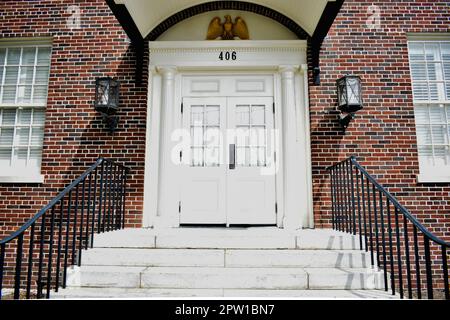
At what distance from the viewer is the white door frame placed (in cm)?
507

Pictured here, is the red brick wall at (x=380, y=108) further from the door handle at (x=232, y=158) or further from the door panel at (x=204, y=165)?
the door panel at (x=204, y=165)

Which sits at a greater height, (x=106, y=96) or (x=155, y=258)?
(x=106, y=96)

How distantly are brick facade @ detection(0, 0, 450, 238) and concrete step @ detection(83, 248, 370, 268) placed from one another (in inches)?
52.5

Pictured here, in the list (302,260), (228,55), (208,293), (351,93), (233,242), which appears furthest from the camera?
(228,55)

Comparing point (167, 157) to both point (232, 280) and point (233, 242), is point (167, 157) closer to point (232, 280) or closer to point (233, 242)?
point (233, 242)

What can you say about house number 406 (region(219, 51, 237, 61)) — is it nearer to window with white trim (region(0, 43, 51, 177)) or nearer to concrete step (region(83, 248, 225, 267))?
window with white trim (region(0, 43, 51, 177))

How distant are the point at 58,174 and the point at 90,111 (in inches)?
39.2

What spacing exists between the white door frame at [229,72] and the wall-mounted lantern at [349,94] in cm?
49

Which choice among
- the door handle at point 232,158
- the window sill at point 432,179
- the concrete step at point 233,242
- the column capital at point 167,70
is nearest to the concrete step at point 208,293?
the concrete step at point 233,242

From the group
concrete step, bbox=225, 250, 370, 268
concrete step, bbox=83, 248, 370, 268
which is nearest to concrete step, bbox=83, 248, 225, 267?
concrete step, bbox=83, 248, 370, 268

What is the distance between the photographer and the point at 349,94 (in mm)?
4918

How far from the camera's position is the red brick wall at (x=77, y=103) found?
16.8 feet

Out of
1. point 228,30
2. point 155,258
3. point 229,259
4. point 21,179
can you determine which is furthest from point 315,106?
point 21,179

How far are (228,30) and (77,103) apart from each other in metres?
2.43
